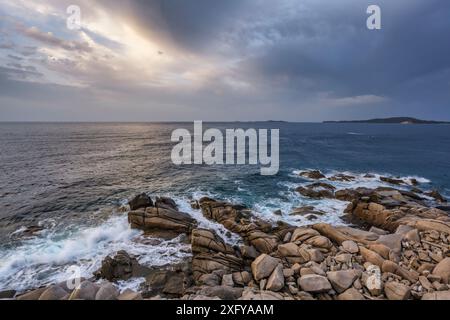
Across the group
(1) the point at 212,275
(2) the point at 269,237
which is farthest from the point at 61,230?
(2) the point at 269,237

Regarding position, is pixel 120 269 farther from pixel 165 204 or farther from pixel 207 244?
pixel 165 204

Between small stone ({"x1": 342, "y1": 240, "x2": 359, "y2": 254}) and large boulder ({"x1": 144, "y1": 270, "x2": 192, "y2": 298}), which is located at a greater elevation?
small stone ({"x1": 342, "y1": 240, "x2": 359, "y2": 254})

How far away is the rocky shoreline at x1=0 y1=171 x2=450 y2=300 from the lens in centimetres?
970

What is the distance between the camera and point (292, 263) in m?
12.9

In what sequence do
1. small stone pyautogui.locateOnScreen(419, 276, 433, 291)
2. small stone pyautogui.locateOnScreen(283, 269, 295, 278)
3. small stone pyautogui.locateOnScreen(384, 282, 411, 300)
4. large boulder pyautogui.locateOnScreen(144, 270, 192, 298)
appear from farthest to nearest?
large boulder pyautogui.locateOnScreen(144, 270, 192, 298) → small stone pyautogui.locateOnScreen(283, 269, 295, 278) → small stone pyautogui.locateOnScreen(419, 276, 433, 291) → small stone pyautogui.locateOnScreen(384, 282, 411, 300)

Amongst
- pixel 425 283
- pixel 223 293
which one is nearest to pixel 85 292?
pixel 223 293

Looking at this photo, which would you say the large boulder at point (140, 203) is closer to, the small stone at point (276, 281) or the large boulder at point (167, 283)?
the large boulder at point (167, 283)

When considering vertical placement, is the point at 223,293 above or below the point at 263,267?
below

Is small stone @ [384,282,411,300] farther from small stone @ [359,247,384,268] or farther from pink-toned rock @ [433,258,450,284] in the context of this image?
pink-toned rock @ [433,258,450,284]

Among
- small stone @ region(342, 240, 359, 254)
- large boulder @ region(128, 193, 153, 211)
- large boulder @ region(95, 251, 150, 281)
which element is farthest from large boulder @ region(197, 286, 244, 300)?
large boulder @ region(128, 193, 153, 211)

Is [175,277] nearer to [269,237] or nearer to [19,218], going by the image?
[269,237]

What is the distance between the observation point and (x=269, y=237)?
16.2 metres

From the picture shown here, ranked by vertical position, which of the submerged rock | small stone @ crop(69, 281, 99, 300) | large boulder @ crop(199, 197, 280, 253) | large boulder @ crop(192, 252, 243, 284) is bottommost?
large boulder @ crop(192, 252, 243, 284)
